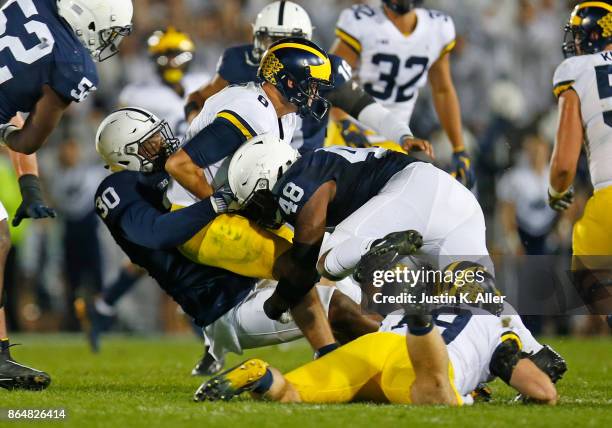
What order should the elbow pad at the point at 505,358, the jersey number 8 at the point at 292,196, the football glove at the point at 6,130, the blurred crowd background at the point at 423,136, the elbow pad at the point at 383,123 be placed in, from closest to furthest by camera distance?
the elbow pad at the point at 505,358 → the jersey number 8 at the point at 292,196 → the football glove at the point at 6,130 → the elbow pad at the point at 383,123 → the blurred crowd background at the point at 423,136

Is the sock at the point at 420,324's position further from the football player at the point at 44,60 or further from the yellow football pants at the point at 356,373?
the football player at the point at 44,60

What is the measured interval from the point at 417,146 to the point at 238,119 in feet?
3.94

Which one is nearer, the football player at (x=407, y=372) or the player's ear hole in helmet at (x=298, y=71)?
the football player at (x=407, y=372)

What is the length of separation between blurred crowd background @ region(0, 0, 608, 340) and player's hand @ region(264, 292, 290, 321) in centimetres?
540

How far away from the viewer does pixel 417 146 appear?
6.09m

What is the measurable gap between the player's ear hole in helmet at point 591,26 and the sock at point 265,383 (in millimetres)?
2623

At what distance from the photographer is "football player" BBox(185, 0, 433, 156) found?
6.35 metres

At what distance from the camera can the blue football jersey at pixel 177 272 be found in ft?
17.7

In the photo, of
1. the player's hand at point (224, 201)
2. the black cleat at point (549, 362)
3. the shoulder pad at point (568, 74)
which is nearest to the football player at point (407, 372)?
the black cleat at point (549, 362)

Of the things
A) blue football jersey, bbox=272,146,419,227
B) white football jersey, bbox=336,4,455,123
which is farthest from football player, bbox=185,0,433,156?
blue football jersey, bbox=272,146,419,227

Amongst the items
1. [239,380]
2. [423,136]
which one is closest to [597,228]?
[239,380]

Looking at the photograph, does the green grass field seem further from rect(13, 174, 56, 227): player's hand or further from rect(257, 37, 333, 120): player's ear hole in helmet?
rect(257, 37, 333, 120): player's ear hole in helmet

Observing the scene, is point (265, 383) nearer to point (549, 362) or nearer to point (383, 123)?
point (549, 362)

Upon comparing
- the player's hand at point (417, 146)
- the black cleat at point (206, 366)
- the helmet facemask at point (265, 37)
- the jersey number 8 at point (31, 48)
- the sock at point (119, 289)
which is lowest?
the sock at point (119, 289)
